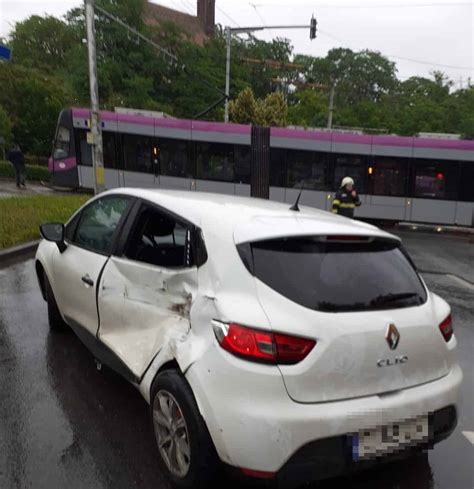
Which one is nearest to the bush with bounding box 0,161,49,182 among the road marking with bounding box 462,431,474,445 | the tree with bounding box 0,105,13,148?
the tree with bounding box 0,105,13,148

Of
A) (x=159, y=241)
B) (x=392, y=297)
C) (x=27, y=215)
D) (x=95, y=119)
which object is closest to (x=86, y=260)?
(x=159, y=241)

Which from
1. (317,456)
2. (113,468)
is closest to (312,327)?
(317,456)

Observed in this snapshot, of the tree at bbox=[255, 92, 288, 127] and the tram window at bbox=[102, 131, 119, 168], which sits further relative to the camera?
the tree at bbox=[255, 92, 288, 127]

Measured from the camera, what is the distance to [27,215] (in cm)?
1045

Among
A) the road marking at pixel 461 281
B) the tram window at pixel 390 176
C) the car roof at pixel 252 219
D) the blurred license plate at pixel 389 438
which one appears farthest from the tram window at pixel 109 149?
the blurred license plate at pixel 389 438

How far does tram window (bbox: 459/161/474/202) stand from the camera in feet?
52.1

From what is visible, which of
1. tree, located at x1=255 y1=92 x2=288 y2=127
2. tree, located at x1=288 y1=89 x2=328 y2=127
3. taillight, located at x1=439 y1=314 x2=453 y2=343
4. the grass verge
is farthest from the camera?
tree, located at x1=288 y1=89 x2=328 y2=127

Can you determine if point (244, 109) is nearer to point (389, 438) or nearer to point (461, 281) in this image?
point (461, 281)

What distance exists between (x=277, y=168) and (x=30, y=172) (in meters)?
14.0

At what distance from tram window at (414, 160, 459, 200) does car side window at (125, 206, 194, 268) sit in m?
14.6

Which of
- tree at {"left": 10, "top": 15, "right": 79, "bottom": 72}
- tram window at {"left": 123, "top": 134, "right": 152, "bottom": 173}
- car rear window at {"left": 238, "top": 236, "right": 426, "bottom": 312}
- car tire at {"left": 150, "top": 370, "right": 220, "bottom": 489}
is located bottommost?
car tire at {"left": 150, "top": 370, "right": 220, "bottom": 489}

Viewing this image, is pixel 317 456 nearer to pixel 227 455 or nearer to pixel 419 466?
pixel 227 455

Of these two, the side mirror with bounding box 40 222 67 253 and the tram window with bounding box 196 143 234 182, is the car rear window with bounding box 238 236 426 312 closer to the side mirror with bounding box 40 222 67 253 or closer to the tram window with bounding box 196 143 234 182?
the side mirror with bounding box 40 222 67 253

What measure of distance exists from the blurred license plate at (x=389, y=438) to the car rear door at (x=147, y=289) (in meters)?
1.01
